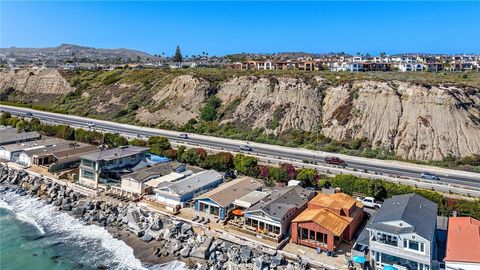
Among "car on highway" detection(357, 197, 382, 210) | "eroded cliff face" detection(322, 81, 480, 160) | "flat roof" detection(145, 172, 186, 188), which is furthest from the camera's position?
"eroded cliff face" detection(322, 81, 480, 160)

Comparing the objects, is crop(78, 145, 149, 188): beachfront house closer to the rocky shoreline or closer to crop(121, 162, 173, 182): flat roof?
the rocky shoreline

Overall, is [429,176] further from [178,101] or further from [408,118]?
[178,101]

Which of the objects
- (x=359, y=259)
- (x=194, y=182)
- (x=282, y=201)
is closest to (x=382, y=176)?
(x=282, y=201)

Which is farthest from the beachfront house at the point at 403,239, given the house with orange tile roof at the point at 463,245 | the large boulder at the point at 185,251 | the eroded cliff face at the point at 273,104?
the eroded cliff face at the point at 273,104

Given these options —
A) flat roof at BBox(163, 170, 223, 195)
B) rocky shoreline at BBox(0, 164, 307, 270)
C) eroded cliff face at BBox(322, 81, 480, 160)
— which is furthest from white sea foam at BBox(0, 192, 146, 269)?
eroded cliff face at BBox(322, 81, 480, 160)

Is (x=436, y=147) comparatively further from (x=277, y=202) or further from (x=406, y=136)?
(x=277, y=202)
